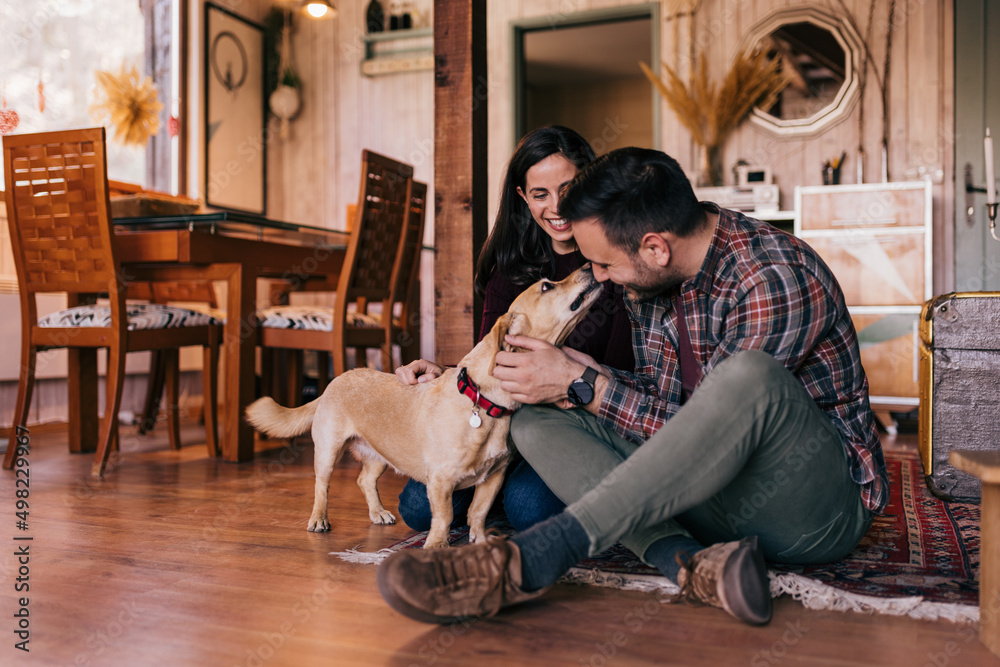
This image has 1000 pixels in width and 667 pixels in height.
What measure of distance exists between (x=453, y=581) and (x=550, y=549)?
152 mm

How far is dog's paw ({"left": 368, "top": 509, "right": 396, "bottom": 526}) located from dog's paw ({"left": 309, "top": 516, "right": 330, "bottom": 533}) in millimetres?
136

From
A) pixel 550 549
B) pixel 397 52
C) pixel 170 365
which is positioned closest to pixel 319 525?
pixel 550 549

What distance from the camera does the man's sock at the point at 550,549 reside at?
1114 millimetres

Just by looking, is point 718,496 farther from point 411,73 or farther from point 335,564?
point 411,73

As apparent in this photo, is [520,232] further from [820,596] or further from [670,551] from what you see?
[820,596]

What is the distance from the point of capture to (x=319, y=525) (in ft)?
6.08

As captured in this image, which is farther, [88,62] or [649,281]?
[88,62]

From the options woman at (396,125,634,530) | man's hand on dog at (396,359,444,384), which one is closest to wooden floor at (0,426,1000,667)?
woman at (396,125,634,530)

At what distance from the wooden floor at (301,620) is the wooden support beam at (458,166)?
662 millimetres

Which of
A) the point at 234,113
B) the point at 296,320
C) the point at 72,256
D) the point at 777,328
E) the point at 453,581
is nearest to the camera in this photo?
the point at 453,581

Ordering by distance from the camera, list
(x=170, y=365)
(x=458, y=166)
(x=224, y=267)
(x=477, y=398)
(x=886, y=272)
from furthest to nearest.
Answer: (x=886, y=272), (x=170, y=365), (x=224, y=267), (x=458, y=166), (x=477, y=398)

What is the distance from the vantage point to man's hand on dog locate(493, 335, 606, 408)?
4.64 ft

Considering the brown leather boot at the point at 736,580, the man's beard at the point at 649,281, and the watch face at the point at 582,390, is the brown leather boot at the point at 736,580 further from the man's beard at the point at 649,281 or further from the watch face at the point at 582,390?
the man's beard at the point at 649,281

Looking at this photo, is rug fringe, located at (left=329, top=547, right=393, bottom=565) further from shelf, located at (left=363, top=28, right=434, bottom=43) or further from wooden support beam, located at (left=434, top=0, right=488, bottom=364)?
shelf, located at (left=363, top=28, right=434, bottom=43)
